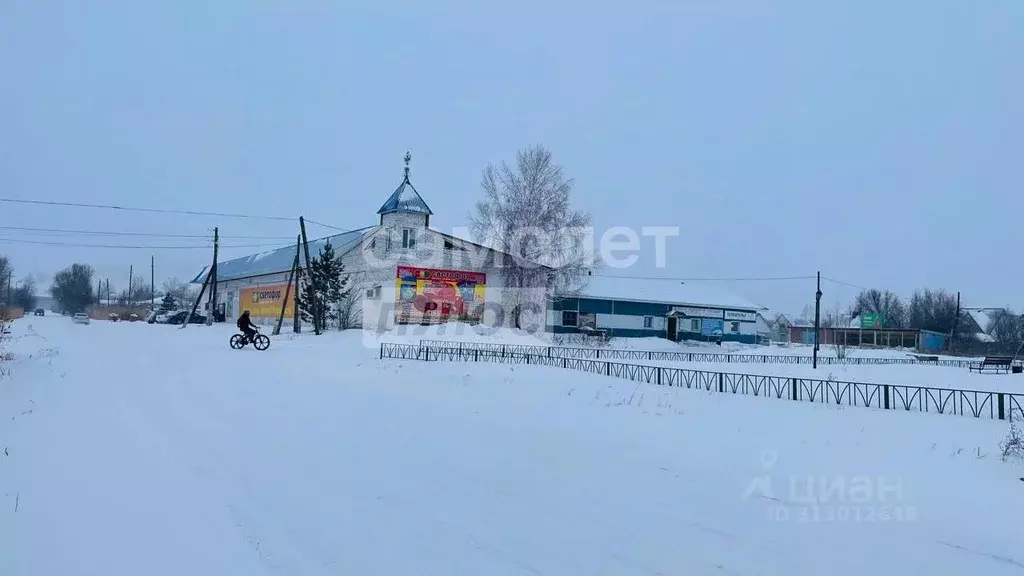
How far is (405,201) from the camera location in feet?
112

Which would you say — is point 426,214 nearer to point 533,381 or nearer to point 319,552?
point 533,381

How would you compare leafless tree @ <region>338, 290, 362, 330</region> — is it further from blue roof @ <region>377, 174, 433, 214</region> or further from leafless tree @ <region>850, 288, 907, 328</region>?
leafless tree @ <region>850, 288, 907, 328</region>

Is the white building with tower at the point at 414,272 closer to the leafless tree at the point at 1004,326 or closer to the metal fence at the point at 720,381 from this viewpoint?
the metal fence at the point at 720,381

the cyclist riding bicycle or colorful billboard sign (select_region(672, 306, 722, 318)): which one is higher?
colorful billboard sign (select_region(672, 306, 722, 318))

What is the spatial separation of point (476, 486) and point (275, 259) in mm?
40002

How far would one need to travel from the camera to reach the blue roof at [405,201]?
3381 centimetres

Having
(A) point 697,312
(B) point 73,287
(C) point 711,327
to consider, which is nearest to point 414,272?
(A) point 697,312

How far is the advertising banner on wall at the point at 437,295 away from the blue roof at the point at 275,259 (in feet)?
12.4

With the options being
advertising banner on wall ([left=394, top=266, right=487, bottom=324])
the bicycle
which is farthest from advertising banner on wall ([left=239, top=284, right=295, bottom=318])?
the bicycle

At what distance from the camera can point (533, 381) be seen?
1490 cm

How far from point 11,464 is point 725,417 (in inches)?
403

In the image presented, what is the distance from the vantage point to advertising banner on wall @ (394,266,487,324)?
33188mm

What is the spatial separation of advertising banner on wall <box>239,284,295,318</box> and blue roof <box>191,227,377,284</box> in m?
1.03

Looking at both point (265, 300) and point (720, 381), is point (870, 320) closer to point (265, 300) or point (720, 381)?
Result: point (265, 300)
